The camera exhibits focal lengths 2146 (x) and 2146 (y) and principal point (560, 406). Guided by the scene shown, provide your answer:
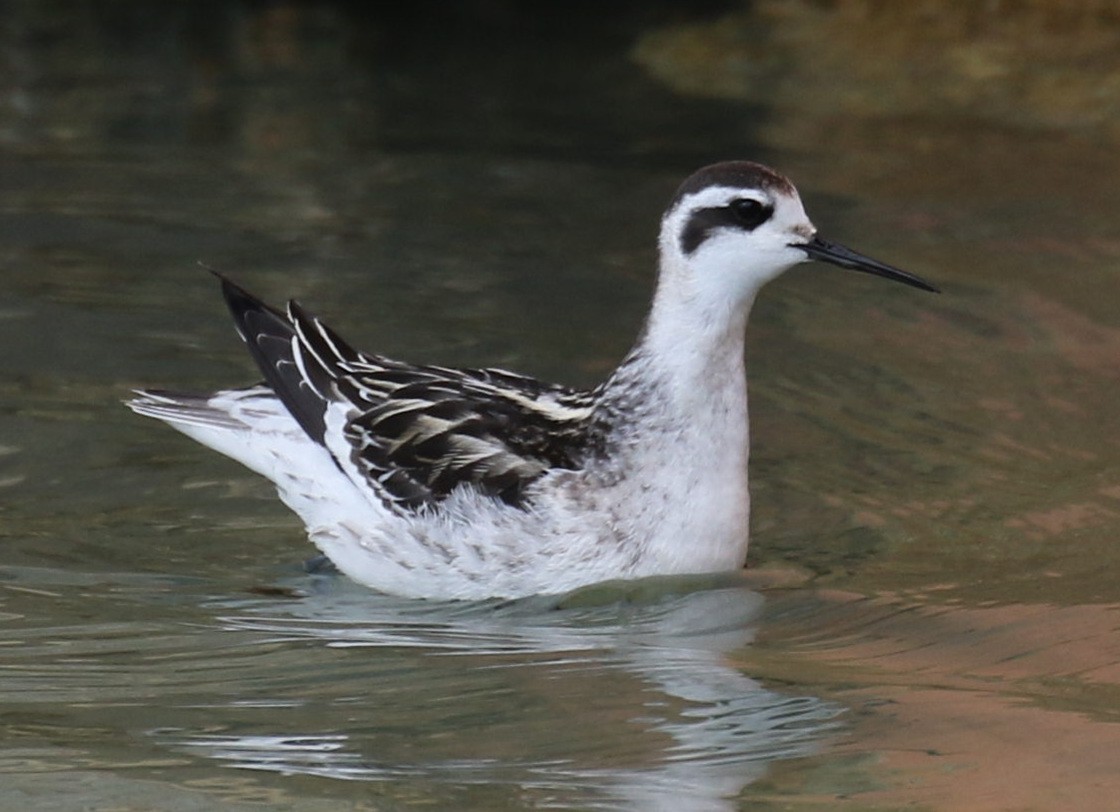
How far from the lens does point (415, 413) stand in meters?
7.27

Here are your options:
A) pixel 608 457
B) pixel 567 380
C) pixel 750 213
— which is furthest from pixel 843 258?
pixel 567 380

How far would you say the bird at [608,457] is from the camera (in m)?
6.84

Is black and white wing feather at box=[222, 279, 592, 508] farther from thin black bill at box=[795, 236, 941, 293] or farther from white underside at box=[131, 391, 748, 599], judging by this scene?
thin black bill at box=[795, 236, 941, 293]

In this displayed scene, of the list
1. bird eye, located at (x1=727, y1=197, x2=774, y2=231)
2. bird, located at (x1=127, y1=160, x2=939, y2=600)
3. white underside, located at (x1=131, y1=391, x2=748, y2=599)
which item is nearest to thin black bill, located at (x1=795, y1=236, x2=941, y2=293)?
bird, located at (x1=127, y1=160, x2=939, y2=600)

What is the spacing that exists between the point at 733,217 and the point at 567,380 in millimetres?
2160

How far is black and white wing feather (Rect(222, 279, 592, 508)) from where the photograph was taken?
23.1 feet

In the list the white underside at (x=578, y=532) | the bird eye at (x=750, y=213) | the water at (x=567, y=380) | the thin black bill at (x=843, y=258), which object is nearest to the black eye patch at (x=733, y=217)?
the bird eye at (x=750, y=213)

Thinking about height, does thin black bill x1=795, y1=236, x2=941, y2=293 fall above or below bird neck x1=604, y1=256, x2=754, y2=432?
above

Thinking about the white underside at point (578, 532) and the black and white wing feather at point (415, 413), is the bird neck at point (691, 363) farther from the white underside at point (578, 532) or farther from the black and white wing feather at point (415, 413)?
the black and white wing feather at point (415, 413)

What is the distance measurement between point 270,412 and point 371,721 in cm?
218

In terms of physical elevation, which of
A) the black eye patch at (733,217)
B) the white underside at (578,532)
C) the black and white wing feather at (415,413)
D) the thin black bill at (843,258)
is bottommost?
the white underside at (578,532)

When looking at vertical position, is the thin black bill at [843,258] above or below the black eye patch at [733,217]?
below

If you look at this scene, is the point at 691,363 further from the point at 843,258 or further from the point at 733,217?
the point at 843,258

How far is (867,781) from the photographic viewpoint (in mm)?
5250
